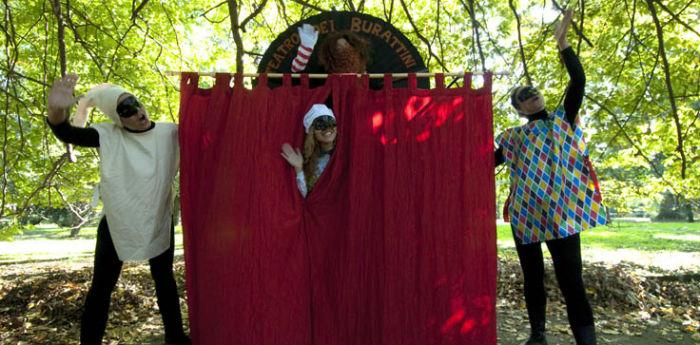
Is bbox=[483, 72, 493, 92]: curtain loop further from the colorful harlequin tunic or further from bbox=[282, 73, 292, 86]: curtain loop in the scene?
bbox=[282, 73, 292, 86]: curtain loop

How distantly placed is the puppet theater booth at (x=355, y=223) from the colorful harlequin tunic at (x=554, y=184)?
1.07 ft

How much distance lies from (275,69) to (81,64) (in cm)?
581

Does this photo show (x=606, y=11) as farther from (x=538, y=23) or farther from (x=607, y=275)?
(x=607, y=275)

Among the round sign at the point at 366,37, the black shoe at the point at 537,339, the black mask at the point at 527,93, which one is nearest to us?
the black mask at the point at 527,93

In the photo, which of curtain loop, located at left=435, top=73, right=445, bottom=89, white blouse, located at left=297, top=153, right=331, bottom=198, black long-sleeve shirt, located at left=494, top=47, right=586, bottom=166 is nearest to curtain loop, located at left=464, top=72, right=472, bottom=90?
curtain loop, located at left=435, top=73, right=445, bottom=89

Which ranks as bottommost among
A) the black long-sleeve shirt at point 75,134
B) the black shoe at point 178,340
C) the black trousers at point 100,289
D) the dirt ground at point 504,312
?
the dirt ground at point 504,312

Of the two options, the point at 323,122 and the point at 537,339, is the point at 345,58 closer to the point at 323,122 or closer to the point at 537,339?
the point at 323,122

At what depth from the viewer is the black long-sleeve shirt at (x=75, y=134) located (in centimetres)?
245

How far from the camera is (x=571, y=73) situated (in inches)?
102


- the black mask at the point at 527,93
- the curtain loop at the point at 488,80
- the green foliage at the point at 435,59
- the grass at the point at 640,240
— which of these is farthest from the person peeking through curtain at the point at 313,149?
the grass at the point at 640,240

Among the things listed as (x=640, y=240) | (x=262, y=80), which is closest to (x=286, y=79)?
Answer: (x=262, y=80)

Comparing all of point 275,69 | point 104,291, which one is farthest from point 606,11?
point 104,291

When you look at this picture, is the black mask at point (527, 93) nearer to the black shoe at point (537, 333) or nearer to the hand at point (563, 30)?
the hand at point (563, 30)

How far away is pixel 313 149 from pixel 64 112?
1.32 meters
